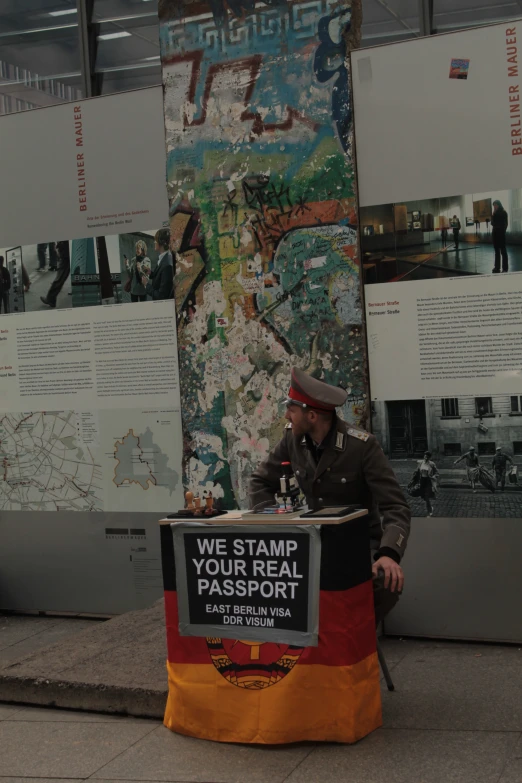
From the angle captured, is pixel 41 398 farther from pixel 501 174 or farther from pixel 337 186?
pixel 501 174

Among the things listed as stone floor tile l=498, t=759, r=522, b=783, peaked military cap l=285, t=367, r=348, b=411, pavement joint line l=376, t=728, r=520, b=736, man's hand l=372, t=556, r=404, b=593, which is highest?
peaked military cap l=285, t=367, r=348, b=411

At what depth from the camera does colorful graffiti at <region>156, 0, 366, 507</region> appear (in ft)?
20.5

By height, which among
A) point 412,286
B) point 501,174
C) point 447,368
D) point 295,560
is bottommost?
point 295,560

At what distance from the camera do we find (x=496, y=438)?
5902 millimetres

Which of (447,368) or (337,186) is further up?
(337,186)

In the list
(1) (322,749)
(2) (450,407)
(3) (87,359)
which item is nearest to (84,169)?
(3) (87,359)

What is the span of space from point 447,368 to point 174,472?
2143mm

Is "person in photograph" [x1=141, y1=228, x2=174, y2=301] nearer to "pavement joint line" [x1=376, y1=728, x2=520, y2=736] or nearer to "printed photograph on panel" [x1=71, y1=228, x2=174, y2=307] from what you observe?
"printed photograph on panel" [x1=71, y1=228, x2=174, y2=307]

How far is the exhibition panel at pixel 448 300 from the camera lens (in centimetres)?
583

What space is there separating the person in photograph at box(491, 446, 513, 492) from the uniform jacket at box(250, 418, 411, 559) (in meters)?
1.17

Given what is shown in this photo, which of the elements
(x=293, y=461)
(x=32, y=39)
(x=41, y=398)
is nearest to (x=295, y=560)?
(x=293, y=461)

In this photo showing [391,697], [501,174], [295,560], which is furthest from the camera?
[501,174]

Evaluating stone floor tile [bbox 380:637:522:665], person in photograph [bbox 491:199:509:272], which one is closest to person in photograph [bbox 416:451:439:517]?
stone floor tile [bbox 380:637:522:665]

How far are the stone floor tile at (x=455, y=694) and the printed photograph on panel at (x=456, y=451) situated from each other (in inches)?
34.3
